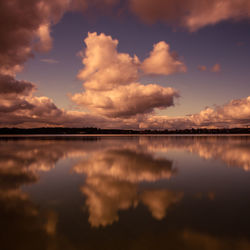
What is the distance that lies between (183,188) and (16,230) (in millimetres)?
10293

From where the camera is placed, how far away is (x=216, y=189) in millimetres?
13258

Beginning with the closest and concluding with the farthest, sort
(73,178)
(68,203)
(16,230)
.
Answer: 1. (16,230)
2. (68,203)
3. (73,178)

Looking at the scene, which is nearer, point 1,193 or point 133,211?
point 133,211

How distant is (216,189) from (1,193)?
1431 centimetres

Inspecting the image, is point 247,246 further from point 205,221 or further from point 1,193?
point 1,193

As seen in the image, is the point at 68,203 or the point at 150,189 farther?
the point at 150,189

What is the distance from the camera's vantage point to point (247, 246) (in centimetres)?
677

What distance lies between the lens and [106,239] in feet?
23.6

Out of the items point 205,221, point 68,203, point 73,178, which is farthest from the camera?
point 73,178

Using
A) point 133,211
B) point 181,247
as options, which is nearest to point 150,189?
point 133,211

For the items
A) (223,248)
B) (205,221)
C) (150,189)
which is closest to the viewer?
(223,248)

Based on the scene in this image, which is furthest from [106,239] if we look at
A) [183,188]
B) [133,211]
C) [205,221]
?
[183,188]

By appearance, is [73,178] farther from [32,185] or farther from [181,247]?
[181,247]

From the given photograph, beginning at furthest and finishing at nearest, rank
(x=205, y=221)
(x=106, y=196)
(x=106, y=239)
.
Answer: (x=106, y=196), (x=205, y=221), (x=106, y=239)
